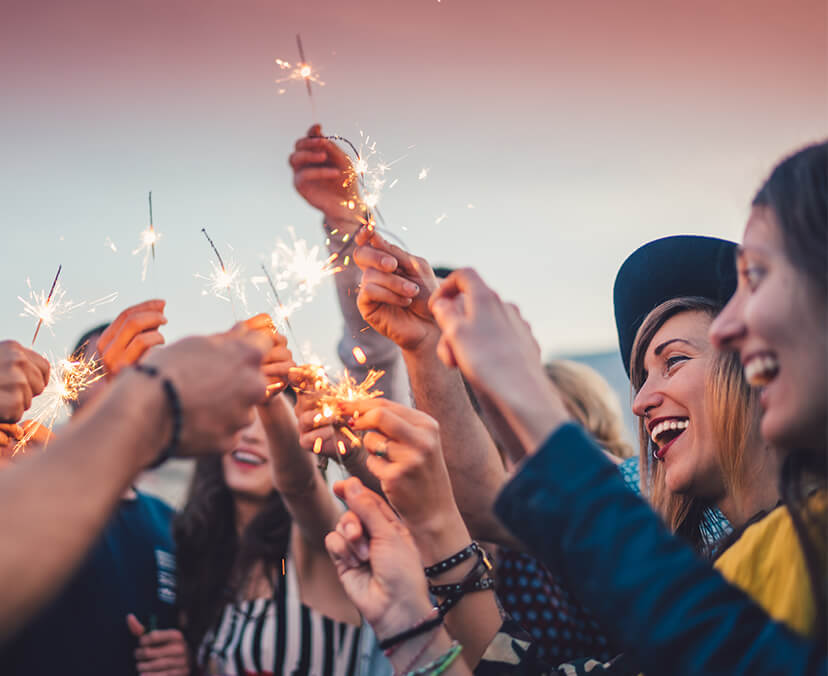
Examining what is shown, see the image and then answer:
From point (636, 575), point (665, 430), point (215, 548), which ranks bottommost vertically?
point (215, 548)

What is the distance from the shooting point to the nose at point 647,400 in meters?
2.69

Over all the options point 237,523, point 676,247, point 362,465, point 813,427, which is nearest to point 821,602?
point 813,427

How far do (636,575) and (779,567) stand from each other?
48cm

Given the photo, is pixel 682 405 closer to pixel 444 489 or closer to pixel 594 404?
pixel 444 489

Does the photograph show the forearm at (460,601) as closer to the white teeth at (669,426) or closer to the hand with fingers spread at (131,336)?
→ the white teeth at (669,426)

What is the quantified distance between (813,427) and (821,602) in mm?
326

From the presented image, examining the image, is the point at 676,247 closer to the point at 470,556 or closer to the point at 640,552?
the point at 470,556

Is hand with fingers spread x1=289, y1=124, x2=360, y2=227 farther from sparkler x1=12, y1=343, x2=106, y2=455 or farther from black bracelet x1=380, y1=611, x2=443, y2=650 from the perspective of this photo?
black bracelet x1=380, y1=611, x2=443, y2=650

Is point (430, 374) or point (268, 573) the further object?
point (268, 573)

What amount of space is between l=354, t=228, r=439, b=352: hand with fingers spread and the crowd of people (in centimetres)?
1

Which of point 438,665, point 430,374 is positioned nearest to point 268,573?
point 430,374

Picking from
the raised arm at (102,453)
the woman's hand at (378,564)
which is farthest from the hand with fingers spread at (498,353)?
the woman's hand at (378,564)

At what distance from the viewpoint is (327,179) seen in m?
2.80

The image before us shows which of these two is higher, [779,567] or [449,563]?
[779,567]
